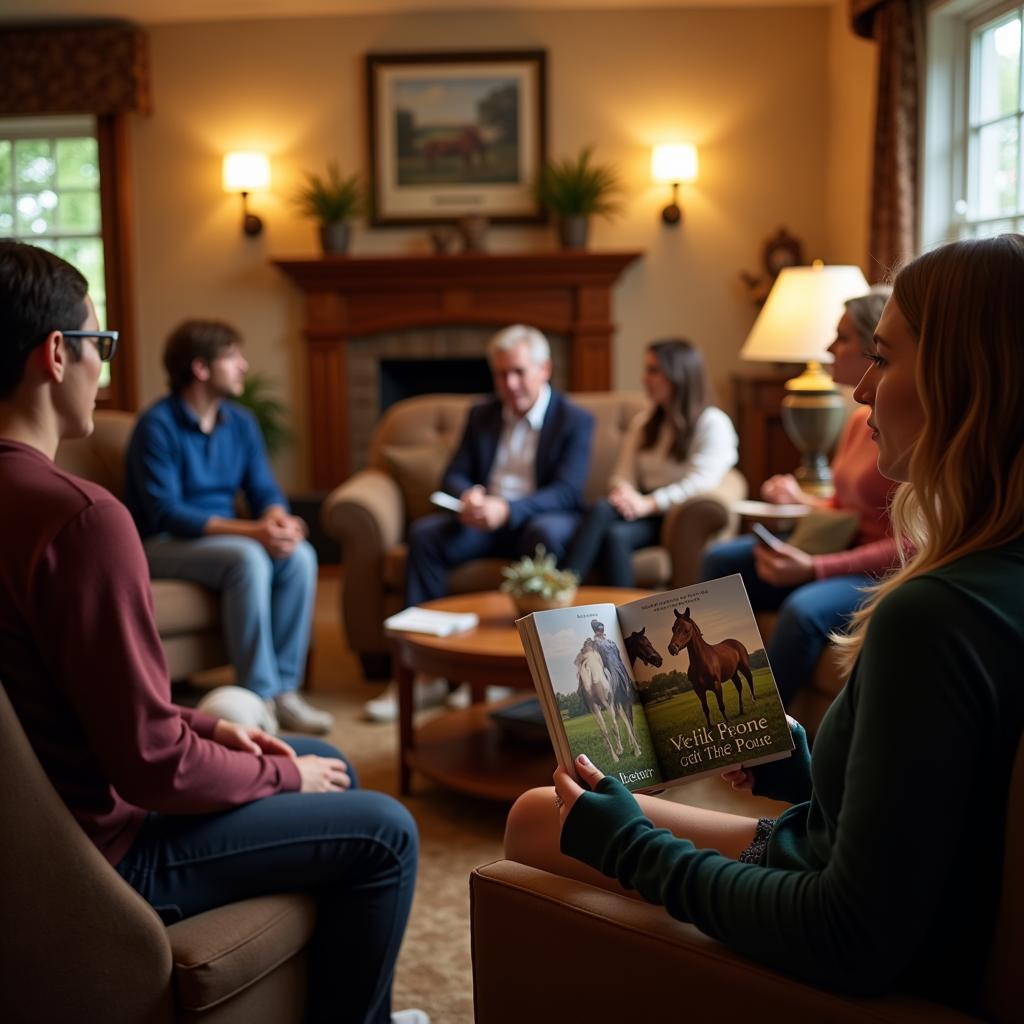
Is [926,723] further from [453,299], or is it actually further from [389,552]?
[453,299]

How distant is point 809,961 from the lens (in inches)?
36.7

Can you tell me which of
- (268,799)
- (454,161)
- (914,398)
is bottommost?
(268,799)

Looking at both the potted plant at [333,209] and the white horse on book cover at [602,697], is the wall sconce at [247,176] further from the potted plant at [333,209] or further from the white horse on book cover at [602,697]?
the white horse on book cover at [602,697]

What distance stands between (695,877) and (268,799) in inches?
27.4

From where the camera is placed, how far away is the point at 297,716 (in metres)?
3.47

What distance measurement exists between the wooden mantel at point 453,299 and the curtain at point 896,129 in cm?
144

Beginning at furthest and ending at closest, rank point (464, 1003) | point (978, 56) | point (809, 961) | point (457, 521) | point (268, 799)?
1. point (978, 56)
2. point (457, 521)
3. point (464, 1003)
4. point (268, 799)
5. point (809, 961)

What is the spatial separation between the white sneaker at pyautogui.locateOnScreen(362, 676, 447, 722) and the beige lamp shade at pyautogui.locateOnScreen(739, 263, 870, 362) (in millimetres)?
1452

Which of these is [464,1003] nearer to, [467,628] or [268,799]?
[268,799]

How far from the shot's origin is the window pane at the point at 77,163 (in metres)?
6.25

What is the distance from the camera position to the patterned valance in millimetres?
5859

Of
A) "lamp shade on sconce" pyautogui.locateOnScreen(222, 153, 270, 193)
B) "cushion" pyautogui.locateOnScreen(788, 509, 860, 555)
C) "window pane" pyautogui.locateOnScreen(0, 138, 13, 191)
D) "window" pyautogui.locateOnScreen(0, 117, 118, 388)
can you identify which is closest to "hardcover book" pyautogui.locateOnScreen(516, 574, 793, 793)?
"cushion" pyautogui.locateOnScreen(788, 509, 860, 555)

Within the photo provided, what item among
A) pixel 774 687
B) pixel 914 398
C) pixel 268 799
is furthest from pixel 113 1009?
pixel 914 398

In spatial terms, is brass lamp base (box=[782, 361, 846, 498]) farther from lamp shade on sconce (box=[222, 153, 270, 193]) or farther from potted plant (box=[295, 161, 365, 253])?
lamp shade on sconce (box=[222, 153, 270, 193])
